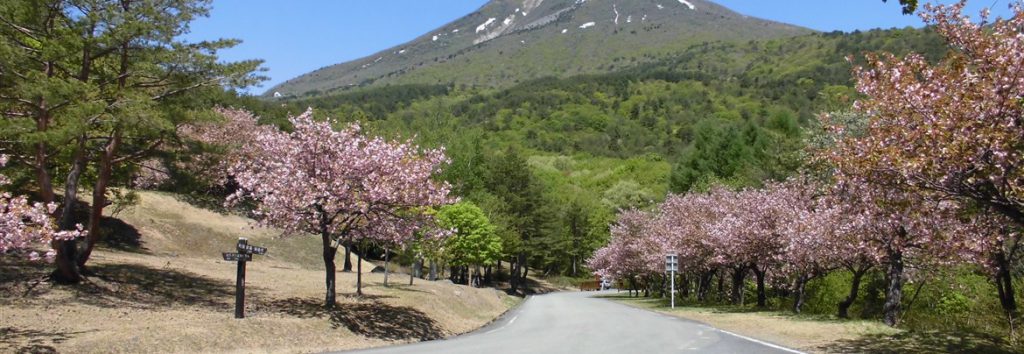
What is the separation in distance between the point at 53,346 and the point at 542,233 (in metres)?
54.7

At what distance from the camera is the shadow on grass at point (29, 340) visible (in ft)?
34.9

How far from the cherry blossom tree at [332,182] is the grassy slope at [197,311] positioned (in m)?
2.46

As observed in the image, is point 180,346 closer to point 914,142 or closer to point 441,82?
point 914,142

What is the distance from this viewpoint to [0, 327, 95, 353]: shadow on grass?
1062cm

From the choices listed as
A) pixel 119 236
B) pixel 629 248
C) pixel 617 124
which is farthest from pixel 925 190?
pixel 617 124

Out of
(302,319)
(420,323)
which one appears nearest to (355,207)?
(302,319)

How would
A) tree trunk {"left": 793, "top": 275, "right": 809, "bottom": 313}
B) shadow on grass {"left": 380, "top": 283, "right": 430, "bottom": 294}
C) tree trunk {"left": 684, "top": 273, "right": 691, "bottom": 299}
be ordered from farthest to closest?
tree trunk {"left": 684, "top": 273, "right": 691, "bottom": 299} → tree trunk {"left": 793, "top": 275, "right": 809, "bottom": 313} → shadow on grass {"left": 380, "top": 283, "right": 430, "bottom": 294}

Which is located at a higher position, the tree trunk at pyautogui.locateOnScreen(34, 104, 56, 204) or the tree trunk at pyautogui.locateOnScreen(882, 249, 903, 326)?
the tree trunk at pyautogui.locateOnScreen(34, 104, 56, 204)

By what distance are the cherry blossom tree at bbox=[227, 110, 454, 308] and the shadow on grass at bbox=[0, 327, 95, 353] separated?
5.17m

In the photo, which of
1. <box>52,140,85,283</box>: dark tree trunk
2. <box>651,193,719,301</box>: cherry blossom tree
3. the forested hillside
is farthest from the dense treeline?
<box>52,140,85,283</box>: dark tree trunk

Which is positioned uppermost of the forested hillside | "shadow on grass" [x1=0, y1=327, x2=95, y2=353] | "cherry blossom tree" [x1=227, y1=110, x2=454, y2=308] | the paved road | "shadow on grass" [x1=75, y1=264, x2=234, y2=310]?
the forested hillside

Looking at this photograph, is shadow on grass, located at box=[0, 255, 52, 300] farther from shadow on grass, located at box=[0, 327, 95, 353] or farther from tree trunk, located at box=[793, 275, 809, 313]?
tree trunk, located at box=[793, 275, 809, 313]

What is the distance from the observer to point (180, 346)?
11953 millimetres

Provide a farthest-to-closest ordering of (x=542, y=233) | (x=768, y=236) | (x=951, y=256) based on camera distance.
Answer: (x=542, y=233)
(x=768, y=236)
(x=951, y=256)
